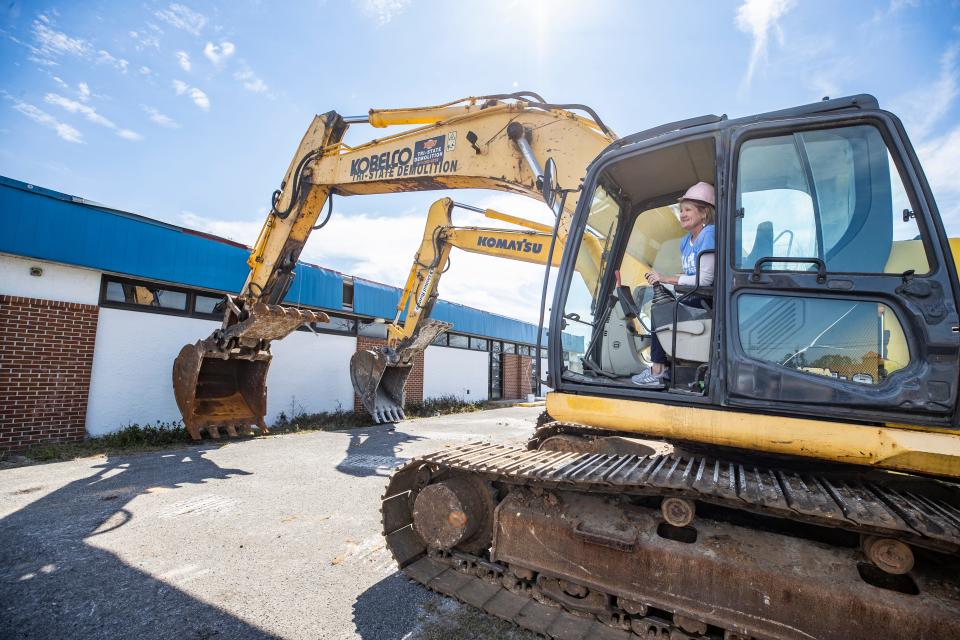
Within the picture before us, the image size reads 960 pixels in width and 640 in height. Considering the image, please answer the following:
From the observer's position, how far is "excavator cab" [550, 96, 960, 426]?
1910 mm

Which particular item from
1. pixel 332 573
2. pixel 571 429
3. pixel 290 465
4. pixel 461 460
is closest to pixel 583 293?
pixel 571 429

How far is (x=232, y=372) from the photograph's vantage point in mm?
8422

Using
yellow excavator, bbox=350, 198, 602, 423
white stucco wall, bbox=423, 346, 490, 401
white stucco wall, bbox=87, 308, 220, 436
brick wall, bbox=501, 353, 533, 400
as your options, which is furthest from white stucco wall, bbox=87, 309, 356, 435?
brick wall, bbox=501, 353, 533, 400

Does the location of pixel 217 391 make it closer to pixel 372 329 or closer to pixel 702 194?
pixel 372 329

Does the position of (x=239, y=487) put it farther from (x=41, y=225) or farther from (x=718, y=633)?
(x=41, y=225)

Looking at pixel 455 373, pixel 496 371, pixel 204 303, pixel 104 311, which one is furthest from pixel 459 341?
pixel 104 311

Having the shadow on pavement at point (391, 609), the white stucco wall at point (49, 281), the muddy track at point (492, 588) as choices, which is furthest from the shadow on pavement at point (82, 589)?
the white stucco wall at point (49, 281)

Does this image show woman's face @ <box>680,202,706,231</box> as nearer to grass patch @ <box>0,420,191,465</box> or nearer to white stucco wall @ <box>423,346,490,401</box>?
grass patch @ <box>0,420,191,465</box>

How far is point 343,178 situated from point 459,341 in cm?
1193

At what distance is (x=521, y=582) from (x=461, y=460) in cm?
77

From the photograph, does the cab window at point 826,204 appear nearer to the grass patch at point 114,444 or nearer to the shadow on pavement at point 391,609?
the shadow on pavement at point 391,609

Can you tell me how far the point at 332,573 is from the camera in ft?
9.94

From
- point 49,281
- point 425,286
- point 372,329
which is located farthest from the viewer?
point 372,329

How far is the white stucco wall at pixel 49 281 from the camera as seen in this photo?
6.86 meters
